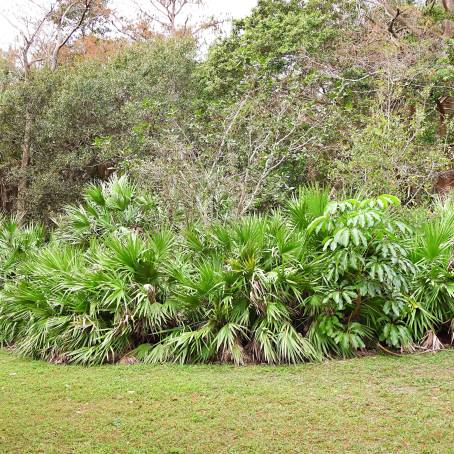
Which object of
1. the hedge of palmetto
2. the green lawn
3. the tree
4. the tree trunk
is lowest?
the green lawn

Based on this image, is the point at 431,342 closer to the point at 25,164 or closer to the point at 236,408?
the point at 236,408

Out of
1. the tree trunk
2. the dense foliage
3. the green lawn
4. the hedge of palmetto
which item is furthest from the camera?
the tree trunk

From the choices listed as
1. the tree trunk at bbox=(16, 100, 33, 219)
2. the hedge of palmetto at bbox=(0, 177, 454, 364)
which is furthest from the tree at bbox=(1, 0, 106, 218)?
the hedge of palmetto at bbox=(0, 177, 454, 364)

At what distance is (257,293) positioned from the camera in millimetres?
6824

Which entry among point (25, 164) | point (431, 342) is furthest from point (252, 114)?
point (25, 164)

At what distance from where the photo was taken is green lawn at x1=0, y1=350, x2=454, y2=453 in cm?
412

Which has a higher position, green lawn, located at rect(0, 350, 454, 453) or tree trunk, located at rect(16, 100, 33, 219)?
tree trunk, located at rect(16, 100, 33, 219)

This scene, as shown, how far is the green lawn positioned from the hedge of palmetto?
1.33 feet

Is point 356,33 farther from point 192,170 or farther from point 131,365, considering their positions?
point 131,365

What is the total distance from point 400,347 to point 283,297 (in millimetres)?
1582

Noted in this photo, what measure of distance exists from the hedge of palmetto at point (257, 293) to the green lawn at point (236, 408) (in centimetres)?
40

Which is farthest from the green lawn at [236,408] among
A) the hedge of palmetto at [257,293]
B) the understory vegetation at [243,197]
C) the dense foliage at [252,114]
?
the dense foliage at [252,114]

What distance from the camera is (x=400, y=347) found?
6.84 meters

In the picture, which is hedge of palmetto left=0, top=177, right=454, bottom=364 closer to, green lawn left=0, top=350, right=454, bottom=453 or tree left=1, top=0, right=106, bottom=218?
green lawn left=0, top=350, right=454, bottom=453
